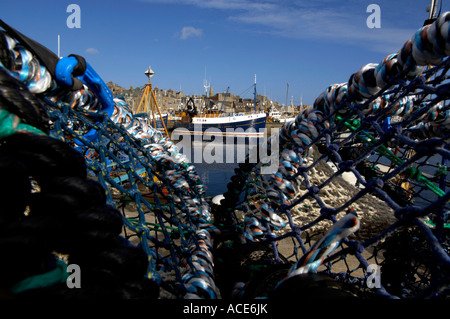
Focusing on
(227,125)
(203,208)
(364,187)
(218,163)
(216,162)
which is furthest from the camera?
(227,125)

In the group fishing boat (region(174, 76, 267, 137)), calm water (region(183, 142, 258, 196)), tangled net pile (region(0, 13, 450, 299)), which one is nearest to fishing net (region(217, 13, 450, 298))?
tangled net pile (region(0, 13, 450, 299))

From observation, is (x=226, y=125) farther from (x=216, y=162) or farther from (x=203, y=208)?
(x=203, y=208)

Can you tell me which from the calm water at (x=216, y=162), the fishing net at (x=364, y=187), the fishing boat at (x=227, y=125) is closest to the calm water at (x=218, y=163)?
the calm water at (x=216, y=162)

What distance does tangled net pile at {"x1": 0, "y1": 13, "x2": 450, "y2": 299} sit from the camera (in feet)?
1.62

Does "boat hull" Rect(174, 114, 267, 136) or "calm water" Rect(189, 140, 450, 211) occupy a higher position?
"boat hull" Rect(174, 114, 267, 136)

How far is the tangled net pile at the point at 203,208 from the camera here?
1.62 ft

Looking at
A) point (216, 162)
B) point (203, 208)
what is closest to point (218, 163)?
point (216, 162)

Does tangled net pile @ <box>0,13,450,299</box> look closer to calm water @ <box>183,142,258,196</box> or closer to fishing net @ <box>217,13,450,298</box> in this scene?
fishing net @ <box>217,13,450,298</box>

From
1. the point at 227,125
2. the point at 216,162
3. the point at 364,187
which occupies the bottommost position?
the point at 364,187

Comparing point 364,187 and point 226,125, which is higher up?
point 226,125

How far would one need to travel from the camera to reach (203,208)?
86.7 inches

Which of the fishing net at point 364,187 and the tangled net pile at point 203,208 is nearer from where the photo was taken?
the tangled net pile at point 203,208

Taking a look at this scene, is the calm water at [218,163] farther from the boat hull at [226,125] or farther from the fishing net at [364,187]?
the fishing net at [364,187]

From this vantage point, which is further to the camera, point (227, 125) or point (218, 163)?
point (227, 125)
